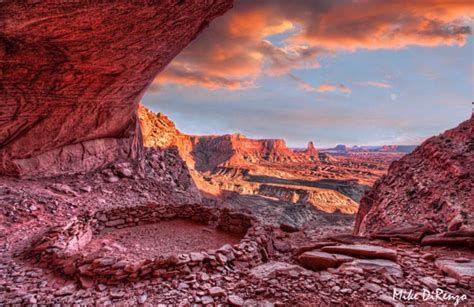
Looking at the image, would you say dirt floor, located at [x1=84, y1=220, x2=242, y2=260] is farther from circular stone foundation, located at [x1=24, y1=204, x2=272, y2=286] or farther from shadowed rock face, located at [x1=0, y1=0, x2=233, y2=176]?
shadowed rock face, located at [x1=0, y1=0, x2=233, y2=176]

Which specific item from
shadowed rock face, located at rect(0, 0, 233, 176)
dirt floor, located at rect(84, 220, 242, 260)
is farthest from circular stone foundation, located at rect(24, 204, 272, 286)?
shadowed rock face, located at rect(0, 0, 233, 176)

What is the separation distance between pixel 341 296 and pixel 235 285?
78.3 inches

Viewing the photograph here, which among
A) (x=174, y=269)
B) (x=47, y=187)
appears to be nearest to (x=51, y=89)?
(x=47, y=187)

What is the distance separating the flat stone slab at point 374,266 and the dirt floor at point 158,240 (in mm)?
4480

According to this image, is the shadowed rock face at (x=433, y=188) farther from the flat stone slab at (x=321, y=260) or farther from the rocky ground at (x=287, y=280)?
the flat stone slab at (x=321, y=260)

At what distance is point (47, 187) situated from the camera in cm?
1108

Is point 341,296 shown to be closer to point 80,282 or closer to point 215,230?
point 80,282

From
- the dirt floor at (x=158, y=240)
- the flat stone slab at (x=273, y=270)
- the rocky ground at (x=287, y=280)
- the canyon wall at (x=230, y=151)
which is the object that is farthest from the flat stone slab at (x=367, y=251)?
the canyon wall at (x=230, y=151)

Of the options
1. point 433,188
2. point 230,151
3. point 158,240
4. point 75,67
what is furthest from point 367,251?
point 230,151

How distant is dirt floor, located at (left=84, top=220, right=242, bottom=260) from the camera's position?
6979mm

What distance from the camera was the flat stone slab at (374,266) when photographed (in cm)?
407

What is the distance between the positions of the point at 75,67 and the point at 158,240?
8.55 metres

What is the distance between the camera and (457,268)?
389 cm

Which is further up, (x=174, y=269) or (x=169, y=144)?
(x=169, y=144)
